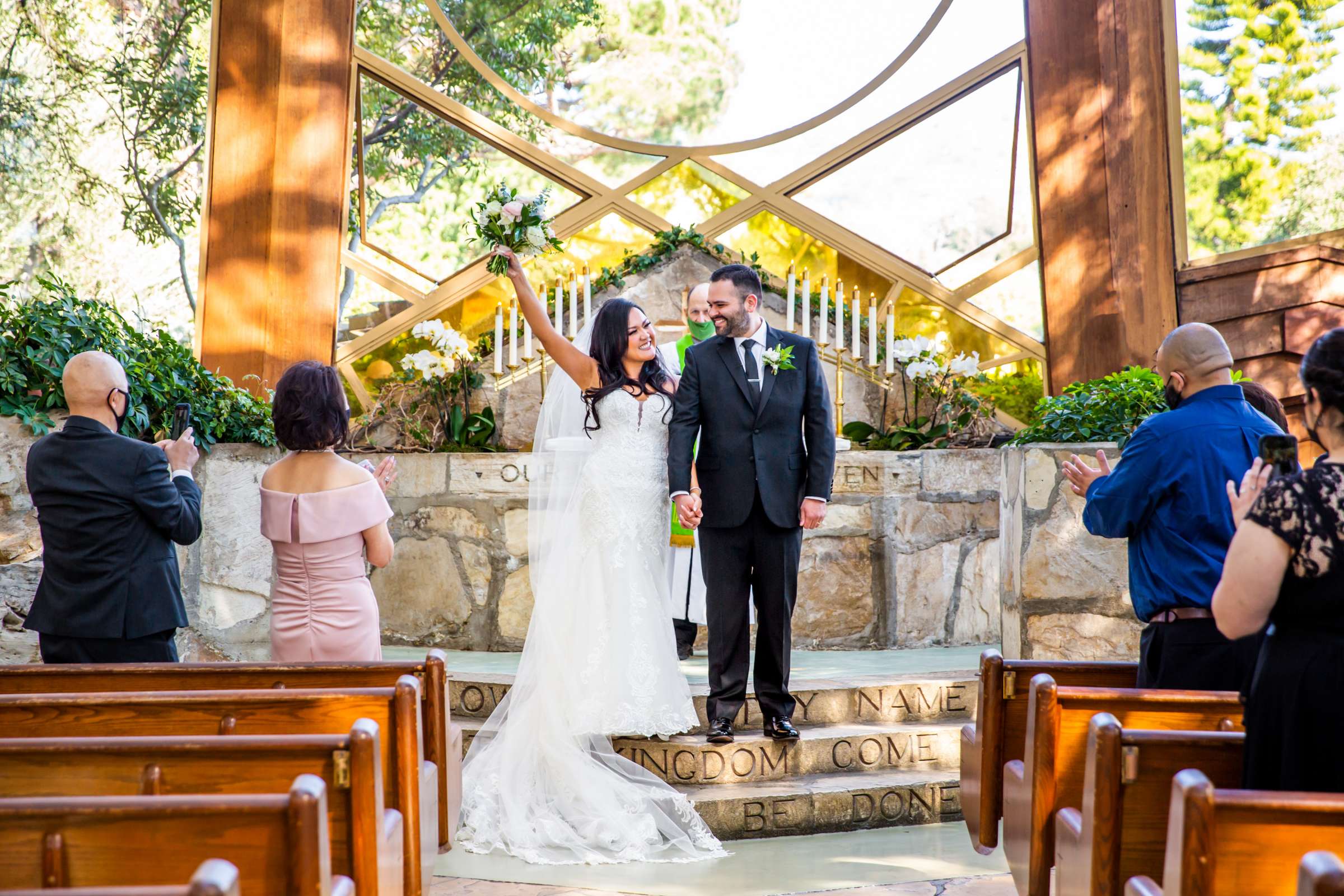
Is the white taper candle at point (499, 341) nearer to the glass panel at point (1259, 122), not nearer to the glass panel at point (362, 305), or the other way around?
the glass panel at point (362, 305)

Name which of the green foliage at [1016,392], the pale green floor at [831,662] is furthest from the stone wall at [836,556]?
the green foliage at [1016,392]

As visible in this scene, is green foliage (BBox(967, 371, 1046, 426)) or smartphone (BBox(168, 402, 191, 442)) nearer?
smartphone (BBox(168, 402, 191, 442))

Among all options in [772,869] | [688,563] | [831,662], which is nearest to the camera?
[772,869]

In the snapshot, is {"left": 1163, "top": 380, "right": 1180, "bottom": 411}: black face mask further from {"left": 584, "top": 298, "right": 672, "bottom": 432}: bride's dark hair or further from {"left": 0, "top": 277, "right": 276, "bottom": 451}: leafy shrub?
{"left": 0, "top": 277, "right": 276, "bottom": 451}: leafy shrub

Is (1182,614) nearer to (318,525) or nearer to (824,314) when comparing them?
(318,525)

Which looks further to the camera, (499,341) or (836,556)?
(499,341)

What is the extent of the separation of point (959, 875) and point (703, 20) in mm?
6179

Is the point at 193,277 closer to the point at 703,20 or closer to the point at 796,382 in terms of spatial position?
the point at 703,20

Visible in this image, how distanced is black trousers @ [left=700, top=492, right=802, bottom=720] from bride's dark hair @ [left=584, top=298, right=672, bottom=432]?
60 cm

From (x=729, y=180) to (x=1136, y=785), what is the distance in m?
5.75

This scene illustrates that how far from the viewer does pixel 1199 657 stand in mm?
2912

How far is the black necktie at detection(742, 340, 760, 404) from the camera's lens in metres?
4.14

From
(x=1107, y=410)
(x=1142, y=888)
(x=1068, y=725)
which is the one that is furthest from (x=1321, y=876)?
(x=1107, y=410)

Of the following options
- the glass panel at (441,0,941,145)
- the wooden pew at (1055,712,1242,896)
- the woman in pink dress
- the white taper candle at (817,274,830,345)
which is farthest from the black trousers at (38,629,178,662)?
the glass panel at (441,0,941,145)
